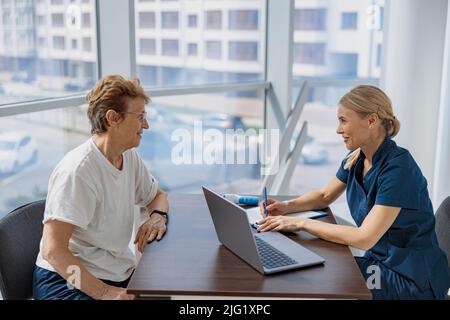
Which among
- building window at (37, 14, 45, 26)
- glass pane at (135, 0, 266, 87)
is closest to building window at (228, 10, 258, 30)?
glass pane at (135, 0, 266, 87)

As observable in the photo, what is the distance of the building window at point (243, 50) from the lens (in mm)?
3805

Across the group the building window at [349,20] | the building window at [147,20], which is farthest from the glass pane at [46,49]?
the building window at [349,20]

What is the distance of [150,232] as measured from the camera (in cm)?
185

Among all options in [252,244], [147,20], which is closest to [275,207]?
[252,244]

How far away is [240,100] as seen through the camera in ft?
12.8

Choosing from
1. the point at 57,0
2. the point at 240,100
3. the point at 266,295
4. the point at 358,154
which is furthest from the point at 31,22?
the point at 266,295

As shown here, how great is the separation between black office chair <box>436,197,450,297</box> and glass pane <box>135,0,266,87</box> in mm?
1997

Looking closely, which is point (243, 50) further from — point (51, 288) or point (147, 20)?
point (51, 288)

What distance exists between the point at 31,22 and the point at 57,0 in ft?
0.66

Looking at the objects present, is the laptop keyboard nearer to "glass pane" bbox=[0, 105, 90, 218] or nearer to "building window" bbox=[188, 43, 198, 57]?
"glass pane" bbox=[0, 105, 90, 218]

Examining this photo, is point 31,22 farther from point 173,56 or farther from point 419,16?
point 419,16

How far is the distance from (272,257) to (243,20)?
2.52 meters

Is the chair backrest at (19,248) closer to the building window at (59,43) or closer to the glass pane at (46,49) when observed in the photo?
the glass pane at (46,49)
